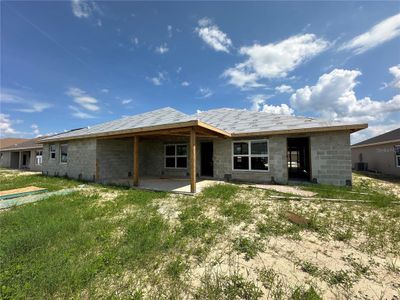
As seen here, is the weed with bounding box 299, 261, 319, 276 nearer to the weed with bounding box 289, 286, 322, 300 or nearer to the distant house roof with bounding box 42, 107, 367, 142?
the weed with bounding box 289, 286, 322, 300

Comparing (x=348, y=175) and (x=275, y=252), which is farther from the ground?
(x=348, y=175)

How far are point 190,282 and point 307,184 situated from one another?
7.81 m

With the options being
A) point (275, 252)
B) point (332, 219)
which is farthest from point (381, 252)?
point (275, 252)

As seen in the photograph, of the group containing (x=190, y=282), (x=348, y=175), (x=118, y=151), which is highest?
(x=118, y=151)

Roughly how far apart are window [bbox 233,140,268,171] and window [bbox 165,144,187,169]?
3.57 meters

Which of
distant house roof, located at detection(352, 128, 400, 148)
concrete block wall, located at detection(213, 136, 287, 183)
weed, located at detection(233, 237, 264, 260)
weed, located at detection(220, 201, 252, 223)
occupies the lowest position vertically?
weed, located at detection(233, 237, 264, 260)

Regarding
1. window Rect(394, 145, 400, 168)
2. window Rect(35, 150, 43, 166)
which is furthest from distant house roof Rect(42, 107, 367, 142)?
window Rect(394, 145, 400, 168)

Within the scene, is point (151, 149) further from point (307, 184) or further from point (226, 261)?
point (226, 261)

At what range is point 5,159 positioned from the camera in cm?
2567

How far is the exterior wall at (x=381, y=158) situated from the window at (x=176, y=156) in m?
15.1

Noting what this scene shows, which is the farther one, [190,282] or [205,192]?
[205,192]

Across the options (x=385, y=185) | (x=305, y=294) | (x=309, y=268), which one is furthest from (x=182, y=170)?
(x=385, y=185)

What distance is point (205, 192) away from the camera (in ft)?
23.4

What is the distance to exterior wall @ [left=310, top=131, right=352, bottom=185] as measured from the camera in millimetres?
7990
